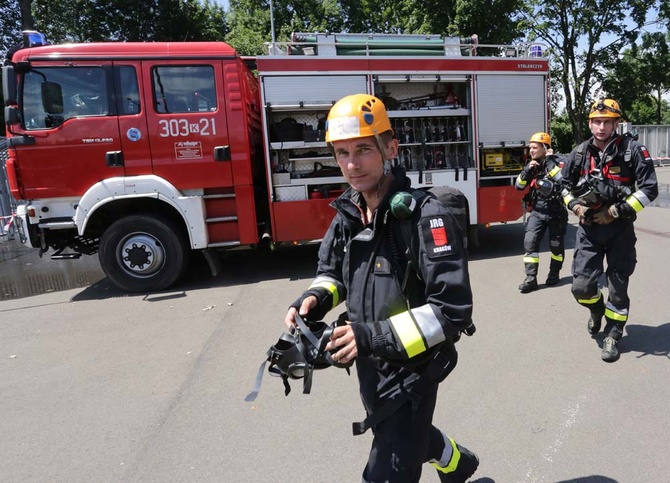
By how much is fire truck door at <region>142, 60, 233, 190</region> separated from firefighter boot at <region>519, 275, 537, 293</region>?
155 inches

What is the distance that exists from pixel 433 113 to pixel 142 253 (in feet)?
14.7

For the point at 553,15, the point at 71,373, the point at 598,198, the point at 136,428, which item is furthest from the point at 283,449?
the point at 553,15

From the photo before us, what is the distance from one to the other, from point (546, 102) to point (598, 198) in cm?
428

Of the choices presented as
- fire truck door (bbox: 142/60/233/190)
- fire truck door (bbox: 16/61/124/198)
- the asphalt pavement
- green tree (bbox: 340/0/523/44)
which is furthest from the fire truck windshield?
green tree (bbox: 340/0/523/44)

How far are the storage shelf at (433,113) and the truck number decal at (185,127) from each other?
251 centimetres

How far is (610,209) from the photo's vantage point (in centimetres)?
356

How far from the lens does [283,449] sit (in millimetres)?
2691

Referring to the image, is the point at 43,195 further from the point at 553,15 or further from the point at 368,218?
the point at 553,15

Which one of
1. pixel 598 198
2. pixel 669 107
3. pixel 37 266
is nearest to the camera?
pixel 598 198

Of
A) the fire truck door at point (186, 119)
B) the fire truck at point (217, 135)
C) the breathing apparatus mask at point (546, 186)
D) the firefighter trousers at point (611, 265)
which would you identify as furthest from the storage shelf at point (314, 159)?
the firefighter trousers at point (611, 265)

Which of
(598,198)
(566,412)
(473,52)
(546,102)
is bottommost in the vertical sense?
(566,412)

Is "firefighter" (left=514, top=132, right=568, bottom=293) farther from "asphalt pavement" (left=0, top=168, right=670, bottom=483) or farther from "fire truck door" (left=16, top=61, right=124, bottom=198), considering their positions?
"fire truck door" (left=16, top=61, right=124, bottom=198)

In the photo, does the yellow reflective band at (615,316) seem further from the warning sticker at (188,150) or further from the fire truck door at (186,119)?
the warning sticker at (188,150)

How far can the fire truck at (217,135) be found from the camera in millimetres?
5609
